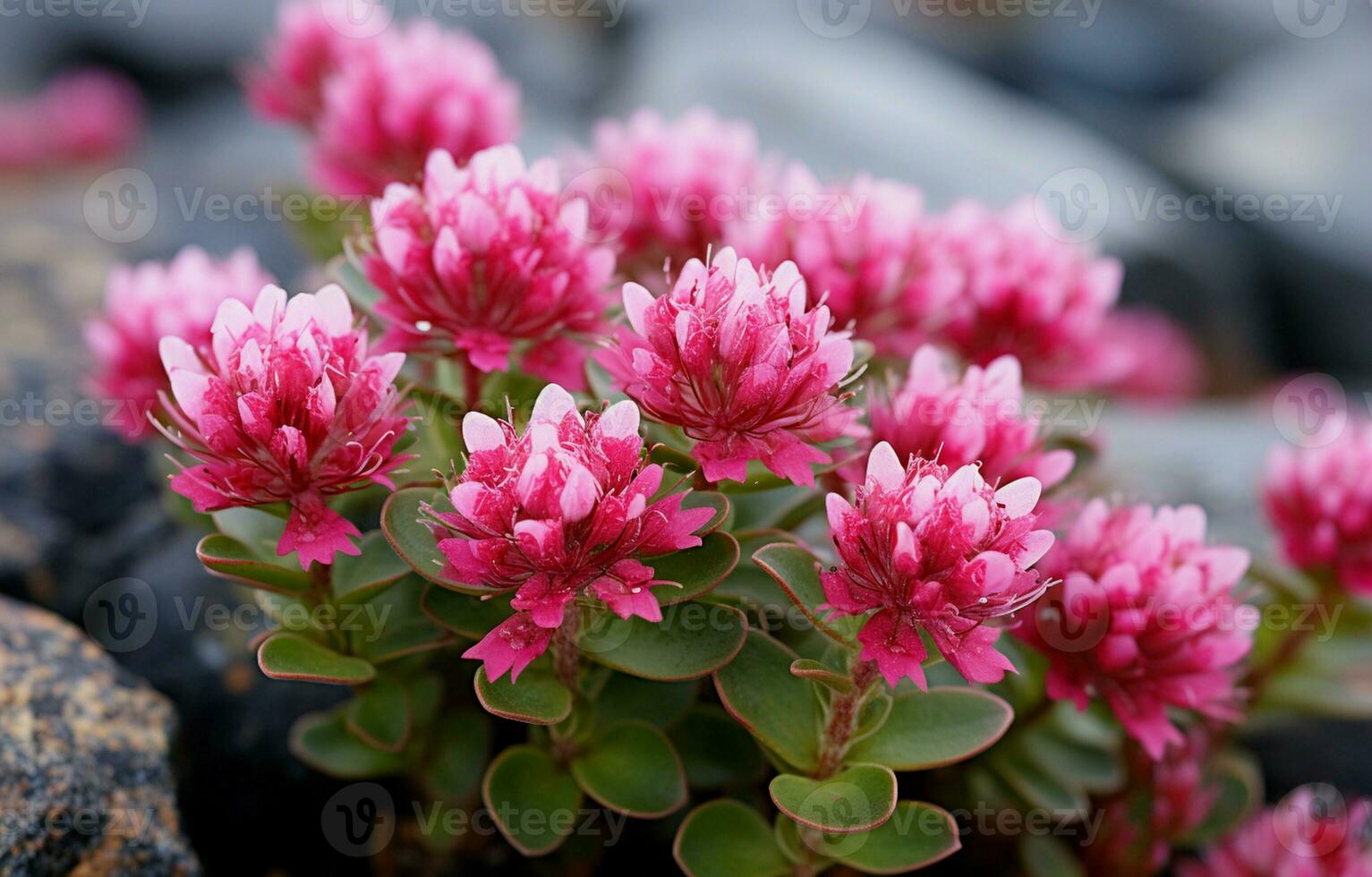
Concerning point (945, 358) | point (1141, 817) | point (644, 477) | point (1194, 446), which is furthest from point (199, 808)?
point (1194, 446)

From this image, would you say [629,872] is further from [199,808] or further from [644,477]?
[644,477]

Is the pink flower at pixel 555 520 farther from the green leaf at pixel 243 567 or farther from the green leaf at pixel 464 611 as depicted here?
the green leaf at pixel 243 567

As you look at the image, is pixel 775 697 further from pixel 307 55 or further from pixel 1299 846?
pixel 307 55

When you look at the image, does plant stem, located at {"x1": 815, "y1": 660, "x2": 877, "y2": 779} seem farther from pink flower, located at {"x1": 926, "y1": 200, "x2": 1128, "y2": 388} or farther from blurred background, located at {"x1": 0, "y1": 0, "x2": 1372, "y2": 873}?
blurred background, located at {"x1": 0, "y1": 0, "x2": 1372, "y2": 873}

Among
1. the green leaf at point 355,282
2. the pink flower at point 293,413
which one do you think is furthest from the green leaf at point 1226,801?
the green leaf at point 355,282

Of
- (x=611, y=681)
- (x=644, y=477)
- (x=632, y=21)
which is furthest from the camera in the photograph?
(x=632, y=21)
